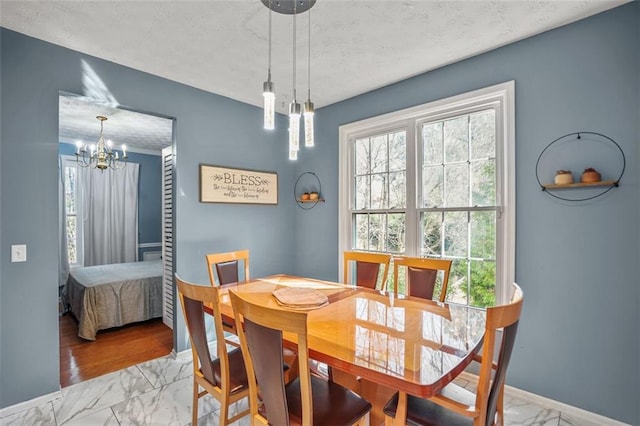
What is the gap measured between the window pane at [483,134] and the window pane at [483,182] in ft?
0.24

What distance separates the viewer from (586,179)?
1968mm

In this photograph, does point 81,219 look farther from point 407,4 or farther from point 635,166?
point 635,166

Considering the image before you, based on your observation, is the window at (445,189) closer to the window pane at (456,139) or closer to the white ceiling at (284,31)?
the window pane at (456,139)

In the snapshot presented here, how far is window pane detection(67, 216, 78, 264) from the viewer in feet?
17.2

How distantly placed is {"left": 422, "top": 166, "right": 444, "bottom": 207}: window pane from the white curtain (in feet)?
17.7

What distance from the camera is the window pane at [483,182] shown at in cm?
250

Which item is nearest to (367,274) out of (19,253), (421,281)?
(421,281)

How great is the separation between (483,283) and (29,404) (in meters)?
3.53

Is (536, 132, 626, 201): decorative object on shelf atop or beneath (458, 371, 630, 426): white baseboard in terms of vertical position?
atop

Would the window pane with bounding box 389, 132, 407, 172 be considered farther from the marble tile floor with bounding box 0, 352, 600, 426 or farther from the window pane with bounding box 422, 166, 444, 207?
the marble tile floor with bounding box 0, 352, 600, 426

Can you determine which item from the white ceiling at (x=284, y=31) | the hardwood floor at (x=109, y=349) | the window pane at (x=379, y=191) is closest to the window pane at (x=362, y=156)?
the window pane at (x=379, y=191)

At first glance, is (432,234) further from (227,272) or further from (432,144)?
(227,272)

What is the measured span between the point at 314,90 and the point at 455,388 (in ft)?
9.32

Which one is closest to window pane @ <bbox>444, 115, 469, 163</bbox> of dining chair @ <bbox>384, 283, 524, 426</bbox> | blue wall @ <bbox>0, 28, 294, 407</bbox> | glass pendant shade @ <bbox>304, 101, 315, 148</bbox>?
glass pendant shade @ <bbox>304, 101, 315, 148</bbox>
